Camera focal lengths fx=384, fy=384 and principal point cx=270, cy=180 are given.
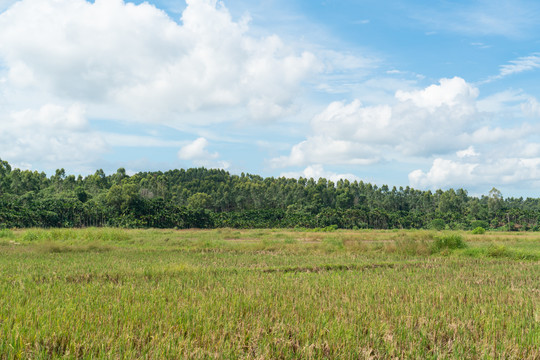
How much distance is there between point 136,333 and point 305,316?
8.63 feet

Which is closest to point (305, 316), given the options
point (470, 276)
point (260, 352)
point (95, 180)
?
point (260, 352)

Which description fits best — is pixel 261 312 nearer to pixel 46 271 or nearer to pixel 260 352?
pixel 260 352

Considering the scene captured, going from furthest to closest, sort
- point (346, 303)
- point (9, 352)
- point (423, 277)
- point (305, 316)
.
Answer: point (423, 277), point (346, 303), point (305, 316), point (9, 352)

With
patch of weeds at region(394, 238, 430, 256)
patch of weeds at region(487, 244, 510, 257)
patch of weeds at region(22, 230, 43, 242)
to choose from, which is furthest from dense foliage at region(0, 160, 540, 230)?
patch of weeds at region(487, 244, 510, 257)

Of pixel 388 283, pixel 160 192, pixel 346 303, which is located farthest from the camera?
pixel 160 192

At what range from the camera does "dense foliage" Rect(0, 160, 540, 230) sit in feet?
187

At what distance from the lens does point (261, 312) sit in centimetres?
643

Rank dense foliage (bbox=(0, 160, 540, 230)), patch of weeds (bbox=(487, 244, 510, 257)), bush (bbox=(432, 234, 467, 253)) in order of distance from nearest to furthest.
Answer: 1. patch of weeds (bbox=(487, 244, 510, 257))
2. bush (bbox=(432, 234, 467, 253))
3. dense foliage (bbox=(0, 160, 540, 230))

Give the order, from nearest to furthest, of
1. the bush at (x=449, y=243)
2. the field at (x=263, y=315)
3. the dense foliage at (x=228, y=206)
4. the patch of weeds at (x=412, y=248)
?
the field at (x=263, y=315)
the patch of weeds at (x=412, y=248)
the bush at (x=449, y=243)
the dense foliage at (x=228, y=206)

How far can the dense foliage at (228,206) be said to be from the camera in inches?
2239

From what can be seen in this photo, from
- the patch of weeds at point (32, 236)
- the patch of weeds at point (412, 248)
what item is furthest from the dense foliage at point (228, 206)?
the patch of weeds at point (412, 248)

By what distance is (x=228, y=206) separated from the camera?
105250mm

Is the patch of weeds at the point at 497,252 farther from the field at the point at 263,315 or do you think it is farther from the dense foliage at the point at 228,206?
the dense foliage at the point at 228,206

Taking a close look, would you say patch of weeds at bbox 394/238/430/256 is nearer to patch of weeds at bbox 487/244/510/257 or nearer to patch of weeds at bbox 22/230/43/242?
patch of weeds at bbox 487/244/510/257
